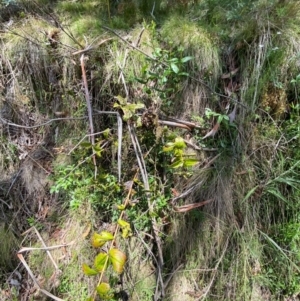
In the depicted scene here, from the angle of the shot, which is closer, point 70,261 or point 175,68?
point 175,68

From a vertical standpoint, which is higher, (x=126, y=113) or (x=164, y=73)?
(x=164, y=73)

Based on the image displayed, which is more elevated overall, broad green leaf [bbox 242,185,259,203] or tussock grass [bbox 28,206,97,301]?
broad green leaf [bbox 242,185,259,203]

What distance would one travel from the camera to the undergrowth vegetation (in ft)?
5.23

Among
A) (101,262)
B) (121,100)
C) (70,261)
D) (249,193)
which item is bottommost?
(70,261)

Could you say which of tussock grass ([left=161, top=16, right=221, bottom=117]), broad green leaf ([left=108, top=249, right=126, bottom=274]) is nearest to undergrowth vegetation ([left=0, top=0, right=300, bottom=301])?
tussock grass ([left=161, top=16, right=221, bottom=117])

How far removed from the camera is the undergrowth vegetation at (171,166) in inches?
62.8

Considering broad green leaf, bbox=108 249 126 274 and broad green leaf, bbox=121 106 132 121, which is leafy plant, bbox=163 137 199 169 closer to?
broad green leaf, bbox=121 106 132 121

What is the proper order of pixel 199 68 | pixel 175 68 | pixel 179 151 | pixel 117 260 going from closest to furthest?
pixel 117 260 < pixel 179 151 < pixel 175 68 < pixel 199 68

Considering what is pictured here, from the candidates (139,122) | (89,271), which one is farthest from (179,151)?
(89,271)

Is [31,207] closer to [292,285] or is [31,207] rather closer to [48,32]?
[48,32]

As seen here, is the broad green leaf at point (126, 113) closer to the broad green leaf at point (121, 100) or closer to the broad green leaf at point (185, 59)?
the broad green leaf at point (121, 100)

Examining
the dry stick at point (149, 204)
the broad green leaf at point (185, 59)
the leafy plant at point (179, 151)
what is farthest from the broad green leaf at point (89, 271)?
Answer: the broad green leaf at point (185, 59)

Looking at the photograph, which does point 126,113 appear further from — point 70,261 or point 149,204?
point 70,261

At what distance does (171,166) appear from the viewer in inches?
59.1
